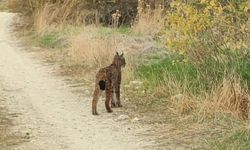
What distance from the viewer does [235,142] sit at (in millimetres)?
7602

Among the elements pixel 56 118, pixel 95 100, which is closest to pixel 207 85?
pixel 95 100

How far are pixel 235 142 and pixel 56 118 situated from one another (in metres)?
3.30

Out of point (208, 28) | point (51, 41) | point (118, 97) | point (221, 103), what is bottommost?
point (51, 41)

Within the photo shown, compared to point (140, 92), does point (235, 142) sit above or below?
above

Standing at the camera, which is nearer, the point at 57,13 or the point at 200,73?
the point at 200,73

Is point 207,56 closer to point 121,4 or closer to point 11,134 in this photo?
point 11,134

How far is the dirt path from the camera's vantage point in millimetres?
8227

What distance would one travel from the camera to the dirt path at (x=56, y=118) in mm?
8227

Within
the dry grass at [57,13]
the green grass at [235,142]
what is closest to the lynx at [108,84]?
the green grass at [235,142]

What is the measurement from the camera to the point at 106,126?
29.8 ft

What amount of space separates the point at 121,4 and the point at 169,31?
1383cm

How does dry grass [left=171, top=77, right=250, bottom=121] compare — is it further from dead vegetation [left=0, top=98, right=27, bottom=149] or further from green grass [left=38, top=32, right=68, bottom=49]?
green grass [left=38, top=32, right=68, bottom=49]

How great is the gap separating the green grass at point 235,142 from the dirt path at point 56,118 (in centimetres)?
100

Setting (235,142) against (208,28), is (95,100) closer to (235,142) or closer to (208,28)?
(208,28)
